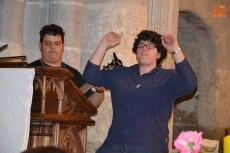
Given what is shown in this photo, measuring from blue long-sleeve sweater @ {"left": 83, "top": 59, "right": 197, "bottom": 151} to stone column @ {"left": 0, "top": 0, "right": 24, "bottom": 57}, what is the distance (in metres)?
1.61

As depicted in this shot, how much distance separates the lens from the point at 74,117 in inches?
143

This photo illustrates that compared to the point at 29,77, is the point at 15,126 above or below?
below

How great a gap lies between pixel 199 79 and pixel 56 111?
4562mm

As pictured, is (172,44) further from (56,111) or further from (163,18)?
(163,18)

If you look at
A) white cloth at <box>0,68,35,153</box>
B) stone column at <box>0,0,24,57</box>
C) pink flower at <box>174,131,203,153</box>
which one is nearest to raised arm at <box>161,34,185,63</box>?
white cloth at <box>0,68,35,153</box>

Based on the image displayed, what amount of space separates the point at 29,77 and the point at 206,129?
4740 mm

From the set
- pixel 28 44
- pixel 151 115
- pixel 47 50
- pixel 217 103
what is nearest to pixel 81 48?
pixel 28 44

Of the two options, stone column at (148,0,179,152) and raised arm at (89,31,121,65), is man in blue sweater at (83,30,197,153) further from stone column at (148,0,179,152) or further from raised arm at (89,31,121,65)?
stone column at (148,0,179,152)

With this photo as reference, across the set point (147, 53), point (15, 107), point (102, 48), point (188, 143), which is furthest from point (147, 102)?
point (188, 143)

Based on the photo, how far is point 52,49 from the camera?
4039 mm

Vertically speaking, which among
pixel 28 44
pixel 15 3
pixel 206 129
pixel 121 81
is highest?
pixel 15 3

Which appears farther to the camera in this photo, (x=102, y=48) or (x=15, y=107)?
(x=102, y=48)

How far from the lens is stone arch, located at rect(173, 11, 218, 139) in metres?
7.61

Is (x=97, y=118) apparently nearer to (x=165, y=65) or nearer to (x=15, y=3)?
(x=165, y=65)
